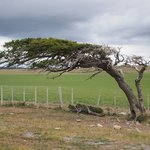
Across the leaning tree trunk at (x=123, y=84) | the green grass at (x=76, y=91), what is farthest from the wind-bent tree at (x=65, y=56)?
the green grass at (x=76, y=91)

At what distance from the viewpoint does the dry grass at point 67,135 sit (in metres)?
15.1

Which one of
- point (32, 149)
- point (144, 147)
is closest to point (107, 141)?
point (144, 147)

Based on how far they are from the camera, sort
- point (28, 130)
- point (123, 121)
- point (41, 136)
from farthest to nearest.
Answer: point (123, 121) < point (28, 130) < point (41, 136)

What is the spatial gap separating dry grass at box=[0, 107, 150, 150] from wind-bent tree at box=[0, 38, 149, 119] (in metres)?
3.80

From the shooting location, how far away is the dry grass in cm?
1506

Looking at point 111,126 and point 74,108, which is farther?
point 74,108

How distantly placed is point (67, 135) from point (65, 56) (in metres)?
9.77

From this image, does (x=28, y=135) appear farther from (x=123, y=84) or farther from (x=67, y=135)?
(x=123, y=84)

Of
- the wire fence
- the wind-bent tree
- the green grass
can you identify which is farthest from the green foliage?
the wire fence

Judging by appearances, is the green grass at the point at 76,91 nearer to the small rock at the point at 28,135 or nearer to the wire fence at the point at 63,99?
the wire fence at the point at 63,99

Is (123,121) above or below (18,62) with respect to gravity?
below

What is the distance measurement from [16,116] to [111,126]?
596 centimetres

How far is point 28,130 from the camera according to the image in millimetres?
18562

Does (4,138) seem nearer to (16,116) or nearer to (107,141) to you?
(107,141)
